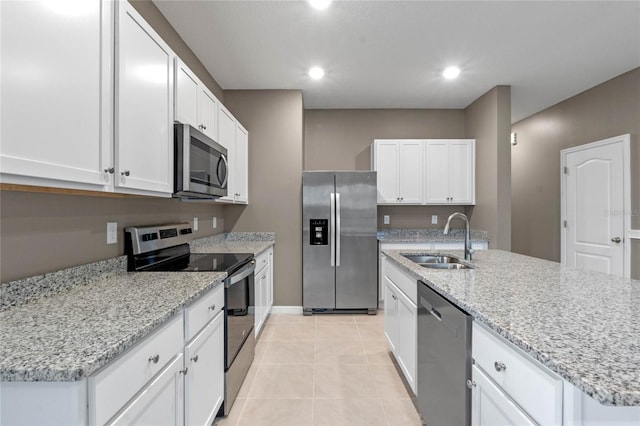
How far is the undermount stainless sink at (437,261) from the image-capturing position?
→ 6.68ft

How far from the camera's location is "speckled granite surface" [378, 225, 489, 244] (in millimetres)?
3717

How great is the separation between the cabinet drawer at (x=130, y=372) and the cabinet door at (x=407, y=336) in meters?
1.30

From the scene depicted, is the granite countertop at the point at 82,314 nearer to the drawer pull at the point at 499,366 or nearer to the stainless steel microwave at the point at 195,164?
the stainless steel microwave at the point at 195,164

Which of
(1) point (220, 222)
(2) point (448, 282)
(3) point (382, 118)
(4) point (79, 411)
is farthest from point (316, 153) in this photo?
(4) point (79, 411)

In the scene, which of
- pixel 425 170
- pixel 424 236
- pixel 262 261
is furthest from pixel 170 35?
pixel 424 236

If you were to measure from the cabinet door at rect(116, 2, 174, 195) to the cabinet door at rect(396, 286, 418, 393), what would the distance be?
1646 millimetres

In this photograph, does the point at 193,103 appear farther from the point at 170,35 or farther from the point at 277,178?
the point at 277,178

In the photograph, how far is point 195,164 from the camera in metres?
1.92

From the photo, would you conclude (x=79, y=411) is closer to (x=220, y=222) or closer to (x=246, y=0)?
(x=246, y=0)

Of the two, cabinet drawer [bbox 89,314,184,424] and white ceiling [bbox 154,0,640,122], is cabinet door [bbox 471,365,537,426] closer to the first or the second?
cabinet drawer [bbox 89,314,184,424]

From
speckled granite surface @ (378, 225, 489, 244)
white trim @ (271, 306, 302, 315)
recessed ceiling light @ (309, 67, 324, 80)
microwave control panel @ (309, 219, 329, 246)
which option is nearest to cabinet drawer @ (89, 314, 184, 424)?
microwave control panel @ (309, 219, 329, 246)

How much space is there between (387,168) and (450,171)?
2.82 feet

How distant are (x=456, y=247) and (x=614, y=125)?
7.28 ft

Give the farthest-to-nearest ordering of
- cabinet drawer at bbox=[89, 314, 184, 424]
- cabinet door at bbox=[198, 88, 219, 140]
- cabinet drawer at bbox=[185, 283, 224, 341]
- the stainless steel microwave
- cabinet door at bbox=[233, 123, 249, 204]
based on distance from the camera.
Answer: cabinet door at bbox=[233, 123, 249, 204]
cabinet door at bbox=[198, 88, 219, 140]
the stainless steel microwave
cabinet drawer at bbox=[185, 283, 224, 341]
cabinet drawer at bbox=[89, 314, 184, 424]
